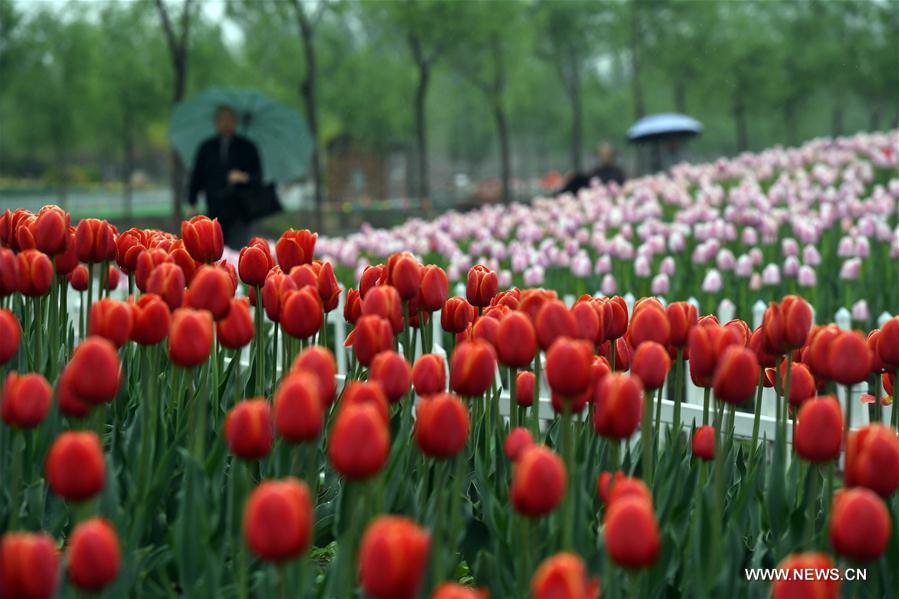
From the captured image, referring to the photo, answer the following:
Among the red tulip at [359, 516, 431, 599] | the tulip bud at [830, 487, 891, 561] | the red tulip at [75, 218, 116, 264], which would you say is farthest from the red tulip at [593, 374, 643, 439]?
the red tulip at [75, 218, 116, 264]

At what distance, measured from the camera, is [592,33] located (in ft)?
132

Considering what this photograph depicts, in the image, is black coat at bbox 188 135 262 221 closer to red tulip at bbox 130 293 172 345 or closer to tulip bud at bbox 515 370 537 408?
tulip bud at bbox 515 370 537 408

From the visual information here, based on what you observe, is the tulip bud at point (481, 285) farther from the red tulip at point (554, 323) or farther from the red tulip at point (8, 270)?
the red tulip at point (8, 270)

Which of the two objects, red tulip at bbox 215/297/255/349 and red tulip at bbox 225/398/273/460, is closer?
red tulip at bbox 225/398/273/460

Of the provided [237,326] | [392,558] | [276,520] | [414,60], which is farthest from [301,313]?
[414,60]

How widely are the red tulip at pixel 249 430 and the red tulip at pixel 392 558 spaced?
18.4 inches

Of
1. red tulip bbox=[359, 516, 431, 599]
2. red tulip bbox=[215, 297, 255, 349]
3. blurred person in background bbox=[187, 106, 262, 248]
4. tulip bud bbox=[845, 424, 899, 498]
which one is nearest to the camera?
red tulip bbox=[359, 516, 431, 599]

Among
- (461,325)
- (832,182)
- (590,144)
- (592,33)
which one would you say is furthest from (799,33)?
(461,325)

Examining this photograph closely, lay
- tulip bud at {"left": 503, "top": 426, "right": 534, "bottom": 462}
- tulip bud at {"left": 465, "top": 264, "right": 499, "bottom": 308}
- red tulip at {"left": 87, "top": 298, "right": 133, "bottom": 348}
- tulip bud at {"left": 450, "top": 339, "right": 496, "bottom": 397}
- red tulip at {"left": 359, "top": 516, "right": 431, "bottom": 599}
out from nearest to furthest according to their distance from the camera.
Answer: red tulip at {"left": 359, "top": 516, "right": 431, "bottom": 599}, tulip bud at {"left": 503, "top": 426, "right": 534, "bottom": 462}, tulip bud at {"left": 450, "top": 339, "right": 496, "bottom": 397}, red tulip at {"left": 87, "top": 298, "right": 133, "bottom": 348}, tulip bud at {"left": 465, "top": 264, "right": 499, "bottom": 308}

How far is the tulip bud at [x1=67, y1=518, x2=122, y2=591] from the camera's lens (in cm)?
139

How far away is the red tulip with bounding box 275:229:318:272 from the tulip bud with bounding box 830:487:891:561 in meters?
1.61

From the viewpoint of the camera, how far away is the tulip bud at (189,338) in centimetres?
191

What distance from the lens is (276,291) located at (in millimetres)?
2375

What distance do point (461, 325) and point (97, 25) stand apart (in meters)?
38.0
